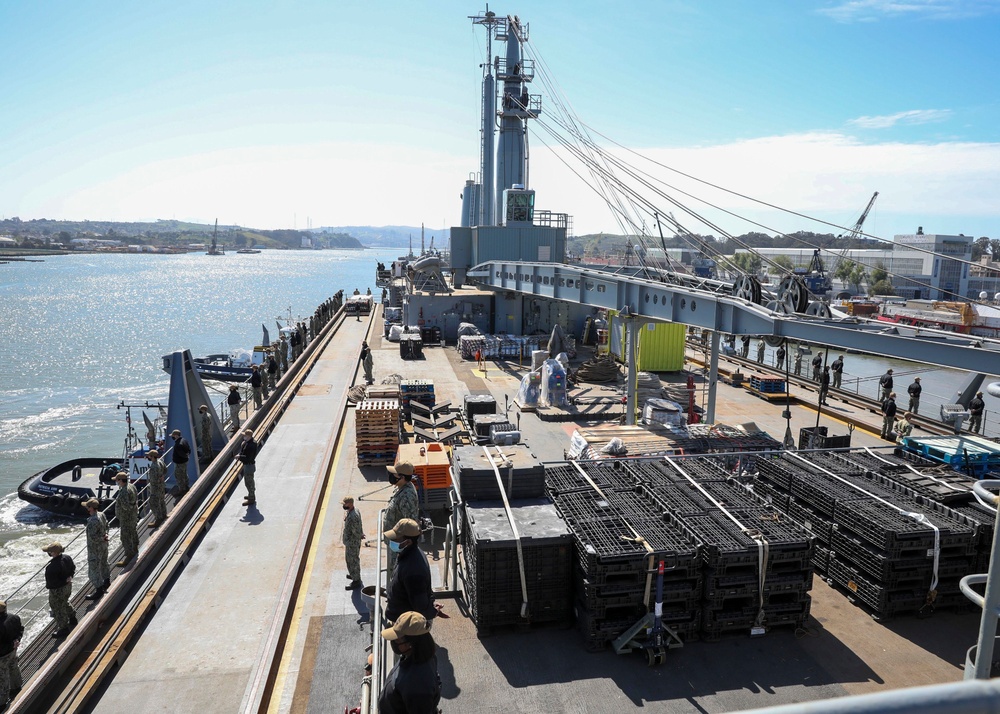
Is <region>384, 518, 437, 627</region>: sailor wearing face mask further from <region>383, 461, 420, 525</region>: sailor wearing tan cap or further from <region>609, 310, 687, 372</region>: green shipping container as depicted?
<region>609, 310, 687, 372</region>: green shipping container

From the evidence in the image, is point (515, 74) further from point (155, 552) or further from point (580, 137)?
point (155, 552)

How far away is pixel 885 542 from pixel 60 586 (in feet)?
33.5

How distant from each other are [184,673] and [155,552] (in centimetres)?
356

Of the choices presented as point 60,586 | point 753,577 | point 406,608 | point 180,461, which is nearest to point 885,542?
point 753,577

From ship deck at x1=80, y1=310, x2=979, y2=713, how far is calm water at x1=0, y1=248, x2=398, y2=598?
317 inches

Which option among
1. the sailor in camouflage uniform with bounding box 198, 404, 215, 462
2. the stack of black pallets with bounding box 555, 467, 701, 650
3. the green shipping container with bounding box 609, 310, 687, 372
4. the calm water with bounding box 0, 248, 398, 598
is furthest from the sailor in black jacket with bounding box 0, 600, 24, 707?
the green shipping container with bounding box 609, 310, 687, 372

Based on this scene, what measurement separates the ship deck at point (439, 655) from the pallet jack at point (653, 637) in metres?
0.12

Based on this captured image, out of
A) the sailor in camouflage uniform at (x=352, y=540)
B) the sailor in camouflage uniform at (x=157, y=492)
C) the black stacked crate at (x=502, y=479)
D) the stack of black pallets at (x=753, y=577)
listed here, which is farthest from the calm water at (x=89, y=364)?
the stack of black pallets at (x=753, y=577)

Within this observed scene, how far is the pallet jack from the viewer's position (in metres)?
7.05

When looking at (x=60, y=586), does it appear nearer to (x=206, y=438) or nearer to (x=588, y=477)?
(x=588, y=477)

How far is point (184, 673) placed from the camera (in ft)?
26.2

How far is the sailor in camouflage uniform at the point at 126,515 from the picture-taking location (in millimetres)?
10055

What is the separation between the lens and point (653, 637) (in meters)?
7.12

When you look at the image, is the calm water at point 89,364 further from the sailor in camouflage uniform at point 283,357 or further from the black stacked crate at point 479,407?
the black stacked crate at point 479,407
